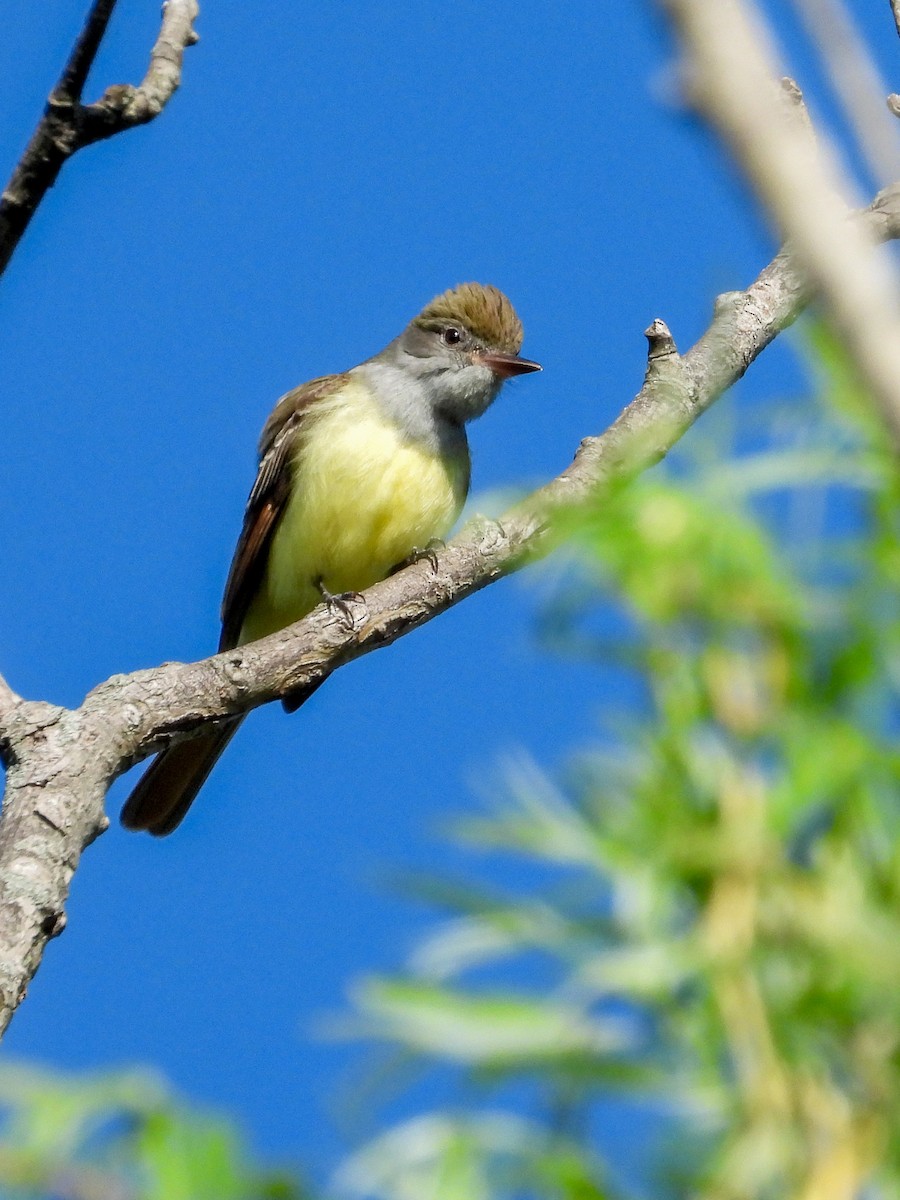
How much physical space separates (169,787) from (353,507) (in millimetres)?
1637

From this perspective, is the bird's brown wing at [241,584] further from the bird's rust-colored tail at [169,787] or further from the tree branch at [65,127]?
the tree branch at [65,127]

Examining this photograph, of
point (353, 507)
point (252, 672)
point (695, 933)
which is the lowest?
point (695, 933)

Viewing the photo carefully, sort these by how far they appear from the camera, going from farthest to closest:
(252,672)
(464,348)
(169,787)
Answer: (464,348), (169,787), (252,672)

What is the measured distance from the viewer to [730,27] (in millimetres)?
1027

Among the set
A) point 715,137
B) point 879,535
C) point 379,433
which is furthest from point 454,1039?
point 379,433

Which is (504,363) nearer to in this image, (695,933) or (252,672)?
(252,672)

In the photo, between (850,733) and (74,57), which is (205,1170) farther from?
(74,57)

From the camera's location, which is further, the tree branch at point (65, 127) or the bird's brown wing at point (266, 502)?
the bird's brown wing at point (266, 502)

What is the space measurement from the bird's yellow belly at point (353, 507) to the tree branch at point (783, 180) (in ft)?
21.8

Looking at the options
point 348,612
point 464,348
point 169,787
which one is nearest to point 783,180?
point 348,612

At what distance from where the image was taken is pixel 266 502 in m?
8.22

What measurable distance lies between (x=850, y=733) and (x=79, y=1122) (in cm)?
69

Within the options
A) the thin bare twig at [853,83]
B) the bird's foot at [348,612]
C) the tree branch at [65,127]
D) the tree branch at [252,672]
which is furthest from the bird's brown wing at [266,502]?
the thin bare twig at [853,83]

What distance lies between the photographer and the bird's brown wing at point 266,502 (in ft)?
26.8
